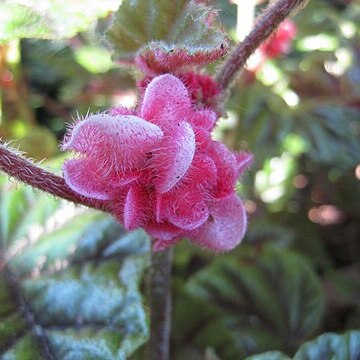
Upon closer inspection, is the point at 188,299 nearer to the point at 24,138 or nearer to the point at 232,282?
the point at 232,282

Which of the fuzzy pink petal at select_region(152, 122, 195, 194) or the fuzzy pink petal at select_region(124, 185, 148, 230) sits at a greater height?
the fuzzy pink petal at select_region(152, 122, 195, 194)

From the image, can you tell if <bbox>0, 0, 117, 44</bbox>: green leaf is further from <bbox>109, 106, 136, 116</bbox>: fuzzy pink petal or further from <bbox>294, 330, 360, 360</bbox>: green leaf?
<bbox>294, 330, 360, 360</bbox>: green leaf

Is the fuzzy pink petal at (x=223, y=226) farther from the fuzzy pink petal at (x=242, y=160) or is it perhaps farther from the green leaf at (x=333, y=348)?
the green leaf at (x=333, y=348)

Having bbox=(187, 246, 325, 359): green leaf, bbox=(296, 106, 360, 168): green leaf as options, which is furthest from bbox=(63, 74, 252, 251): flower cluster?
bbox=(296, 106, 360, 168): green leaf

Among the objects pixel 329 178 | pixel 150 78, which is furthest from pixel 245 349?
pixel 329 178

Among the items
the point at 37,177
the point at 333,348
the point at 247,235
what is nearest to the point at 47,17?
the point at 37,177

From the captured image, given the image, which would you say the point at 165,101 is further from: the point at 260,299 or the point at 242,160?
the point at 260,299

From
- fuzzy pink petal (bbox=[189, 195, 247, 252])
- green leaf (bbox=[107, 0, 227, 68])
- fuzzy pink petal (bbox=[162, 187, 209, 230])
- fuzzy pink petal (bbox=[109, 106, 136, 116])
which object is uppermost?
green leaf (bbox=[107, 0, 227, 68])
